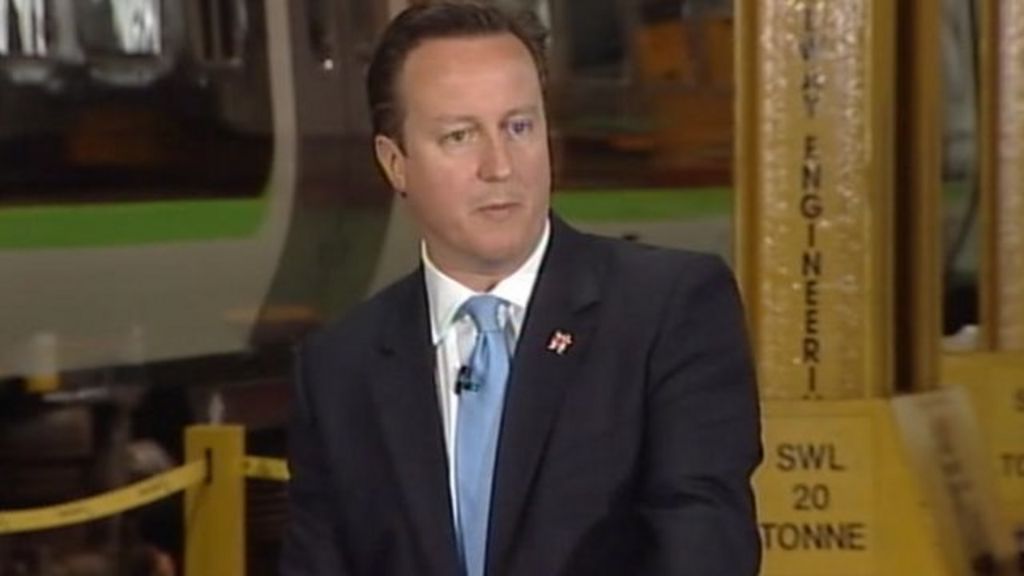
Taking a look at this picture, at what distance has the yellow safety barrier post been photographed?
12.3ft

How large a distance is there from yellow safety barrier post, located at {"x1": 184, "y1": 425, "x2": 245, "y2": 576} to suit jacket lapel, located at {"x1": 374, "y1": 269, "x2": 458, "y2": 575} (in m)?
2.12

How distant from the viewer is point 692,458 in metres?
1.57

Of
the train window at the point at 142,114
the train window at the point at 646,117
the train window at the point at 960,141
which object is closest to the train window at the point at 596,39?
the train window at the point at 646,117

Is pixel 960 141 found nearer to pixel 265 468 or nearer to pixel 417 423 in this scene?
pixel 265 468

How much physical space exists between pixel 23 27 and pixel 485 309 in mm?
2145

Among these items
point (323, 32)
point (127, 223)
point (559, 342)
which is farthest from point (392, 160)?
point (323, 32)

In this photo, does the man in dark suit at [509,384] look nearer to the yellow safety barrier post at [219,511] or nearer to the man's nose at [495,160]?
the man's nose at [495,160]

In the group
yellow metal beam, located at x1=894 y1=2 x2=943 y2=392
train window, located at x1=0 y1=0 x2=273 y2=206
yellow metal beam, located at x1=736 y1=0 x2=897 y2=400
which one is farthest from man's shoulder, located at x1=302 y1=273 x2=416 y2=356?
train window, located at x1=0 y1=0 x2=273 y2=206

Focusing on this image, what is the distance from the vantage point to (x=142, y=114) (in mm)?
3809

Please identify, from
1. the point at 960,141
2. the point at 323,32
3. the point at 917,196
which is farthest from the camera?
the point at 960,141

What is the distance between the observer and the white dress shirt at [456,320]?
5.32 feet

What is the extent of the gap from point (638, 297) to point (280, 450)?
2552 mm

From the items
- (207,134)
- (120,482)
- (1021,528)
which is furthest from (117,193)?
(1021,528)

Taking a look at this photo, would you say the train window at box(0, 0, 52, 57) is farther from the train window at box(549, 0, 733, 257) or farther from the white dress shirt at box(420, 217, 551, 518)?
the white dress shirt at box(420, 217, 551, 518)
